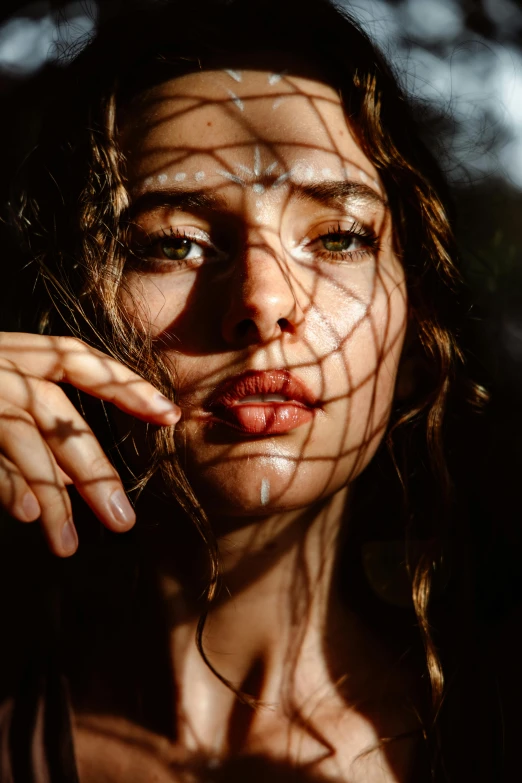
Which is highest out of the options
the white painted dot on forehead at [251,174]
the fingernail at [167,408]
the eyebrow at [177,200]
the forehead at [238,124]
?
the forehead at [238,124]

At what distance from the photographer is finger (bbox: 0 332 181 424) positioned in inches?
31.6

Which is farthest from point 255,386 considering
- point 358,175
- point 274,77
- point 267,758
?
point 267,758

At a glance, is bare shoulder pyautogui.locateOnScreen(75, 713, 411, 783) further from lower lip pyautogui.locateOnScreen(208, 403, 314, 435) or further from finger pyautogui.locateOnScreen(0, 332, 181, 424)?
finger pyautogui.locateOnScreen(0, 332, 181, 424)

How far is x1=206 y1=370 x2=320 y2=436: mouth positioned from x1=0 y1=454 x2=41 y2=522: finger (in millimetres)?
248

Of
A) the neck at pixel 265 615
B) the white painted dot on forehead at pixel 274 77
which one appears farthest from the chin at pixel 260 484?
the white painted dot on forehead at pixel 274 77

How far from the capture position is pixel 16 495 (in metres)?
0.79

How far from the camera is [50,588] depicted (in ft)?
5.33

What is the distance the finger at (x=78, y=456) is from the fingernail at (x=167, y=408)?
97 mm

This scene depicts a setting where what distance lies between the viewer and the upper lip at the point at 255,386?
2.90ft

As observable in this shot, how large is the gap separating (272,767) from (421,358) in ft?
2.17

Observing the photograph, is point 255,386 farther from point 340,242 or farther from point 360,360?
point 340,242

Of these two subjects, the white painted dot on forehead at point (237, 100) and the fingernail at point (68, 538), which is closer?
the fingernail at point (68, 538)

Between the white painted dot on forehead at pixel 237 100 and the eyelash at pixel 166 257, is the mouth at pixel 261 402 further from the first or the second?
the white painted dot on forehead at pixel 237 100

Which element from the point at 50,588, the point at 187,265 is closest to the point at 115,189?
the point at 187,265
